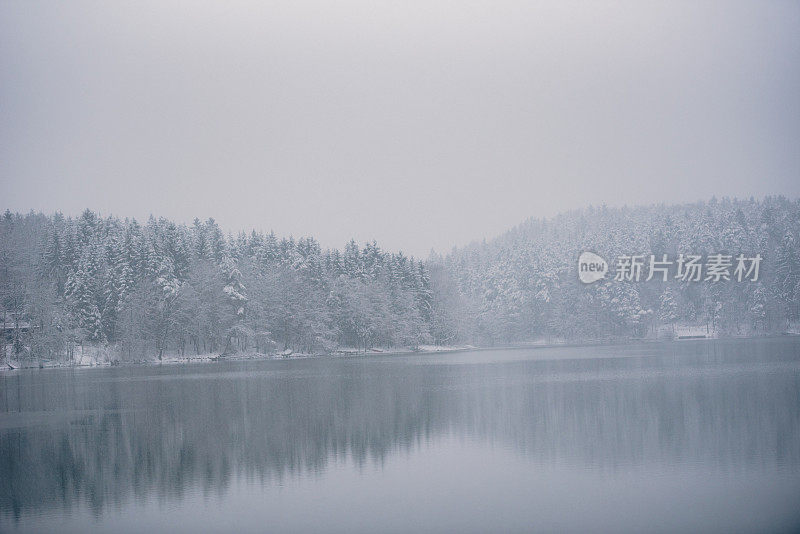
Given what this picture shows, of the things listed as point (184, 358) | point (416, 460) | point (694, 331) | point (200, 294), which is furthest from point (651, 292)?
point (416, 460)

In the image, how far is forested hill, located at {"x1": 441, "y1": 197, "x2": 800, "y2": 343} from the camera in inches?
4510

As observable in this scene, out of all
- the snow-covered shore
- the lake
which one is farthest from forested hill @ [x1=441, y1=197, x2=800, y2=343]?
the lake

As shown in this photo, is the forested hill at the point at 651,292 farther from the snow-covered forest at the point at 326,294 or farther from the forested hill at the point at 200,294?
the forested hill at the point at 200,294

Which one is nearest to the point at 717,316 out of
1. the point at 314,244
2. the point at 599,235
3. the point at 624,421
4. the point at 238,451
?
the point at 599,235

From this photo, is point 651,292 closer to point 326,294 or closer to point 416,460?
point 326,294

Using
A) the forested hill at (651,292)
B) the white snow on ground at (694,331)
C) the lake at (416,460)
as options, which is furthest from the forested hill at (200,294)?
the white snow on ground at (694,331)

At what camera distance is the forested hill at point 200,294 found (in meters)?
79.2

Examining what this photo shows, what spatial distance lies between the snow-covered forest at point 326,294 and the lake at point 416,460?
1641 inches

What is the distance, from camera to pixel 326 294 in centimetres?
9825

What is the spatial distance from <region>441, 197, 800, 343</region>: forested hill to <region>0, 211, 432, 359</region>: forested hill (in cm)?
1972

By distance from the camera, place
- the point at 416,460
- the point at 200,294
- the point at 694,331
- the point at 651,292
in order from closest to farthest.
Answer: the point at 416,460, the point at 200,294, the point at 694,331, the point at 651,292

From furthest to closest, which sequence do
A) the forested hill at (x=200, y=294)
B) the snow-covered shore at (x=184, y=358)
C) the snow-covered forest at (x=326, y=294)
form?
the snow-covered forest at (x=326, y=294) < the forested hill at (x=200, y=294) < the snow-covered shore at (x=184, y=358)

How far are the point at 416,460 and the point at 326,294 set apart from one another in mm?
76514

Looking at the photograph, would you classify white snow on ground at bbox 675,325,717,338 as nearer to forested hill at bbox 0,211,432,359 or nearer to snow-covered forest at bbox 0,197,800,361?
snow-covered forest at bbox 0,197,800,361
